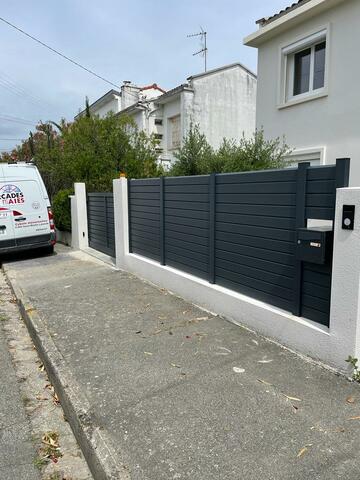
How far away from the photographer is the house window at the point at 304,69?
8.54 metres

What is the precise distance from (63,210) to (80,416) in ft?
33.0

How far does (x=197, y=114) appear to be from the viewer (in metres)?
16.3

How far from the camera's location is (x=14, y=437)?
9.75ft

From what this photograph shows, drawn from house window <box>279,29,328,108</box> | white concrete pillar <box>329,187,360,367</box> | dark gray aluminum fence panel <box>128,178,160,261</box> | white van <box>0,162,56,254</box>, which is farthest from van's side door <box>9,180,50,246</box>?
white concrete pillar <box>329,187,360,367</box>

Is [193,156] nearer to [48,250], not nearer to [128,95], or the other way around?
[48,250]

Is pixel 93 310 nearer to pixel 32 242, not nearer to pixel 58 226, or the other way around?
pixel 32 242

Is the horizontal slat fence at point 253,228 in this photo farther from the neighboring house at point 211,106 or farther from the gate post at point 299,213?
the neighboring house at point 211,106

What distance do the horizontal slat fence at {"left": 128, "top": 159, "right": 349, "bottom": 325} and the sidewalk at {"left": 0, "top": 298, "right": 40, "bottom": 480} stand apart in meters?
2.64

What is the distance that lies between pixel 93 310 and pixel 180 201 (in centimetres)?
204

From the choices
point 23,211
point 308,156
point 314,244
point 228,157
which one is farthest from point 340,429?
point 23,211

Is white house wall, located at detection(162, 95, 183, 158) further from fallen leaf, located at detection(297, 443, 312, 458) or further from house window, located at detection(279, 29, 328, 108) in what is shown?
fallen leaf, located at detection(297, 443, 312, 458)

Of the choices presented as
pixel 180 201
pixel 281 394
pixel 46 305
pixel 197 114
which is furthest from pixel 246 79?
pixel 281 394

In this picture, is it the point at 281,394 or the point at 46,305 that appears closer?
the point at 281,394

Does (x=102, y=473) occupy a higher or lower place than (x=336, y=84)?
lower
